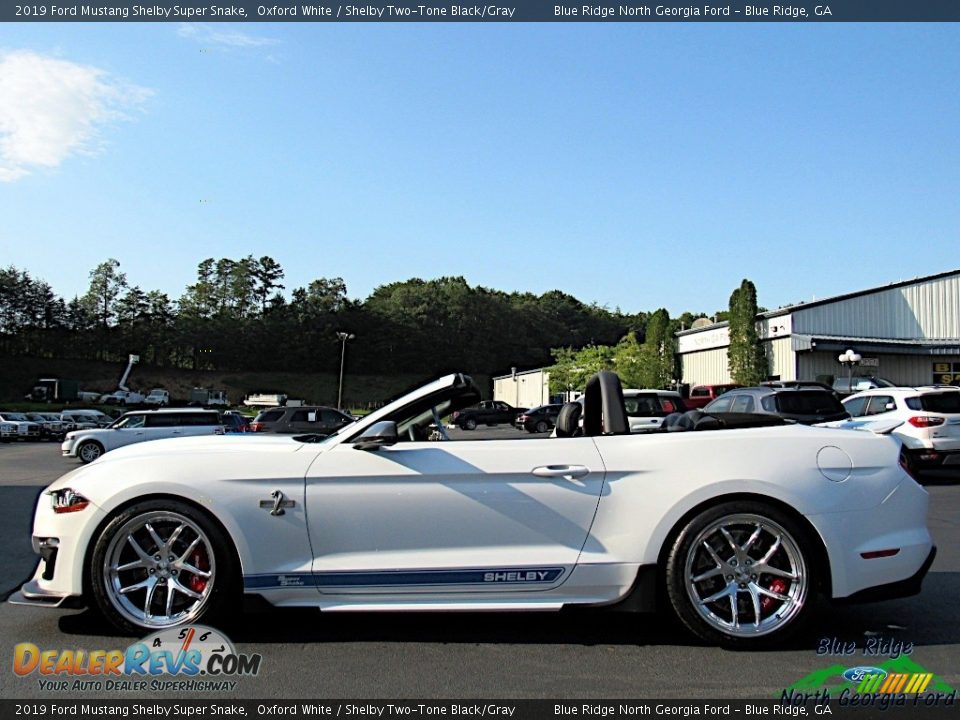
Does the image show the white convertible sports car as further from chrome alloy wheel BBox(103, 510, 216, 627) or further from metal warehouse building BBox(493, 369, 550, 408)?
metal warehouse building BBox(493, 369, 550, 408)

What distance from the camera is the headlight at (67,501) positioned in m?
4.25

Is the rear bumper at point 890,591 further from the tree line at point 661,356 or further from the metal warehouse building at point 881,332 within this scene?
the metal warehouse building at point 881,332

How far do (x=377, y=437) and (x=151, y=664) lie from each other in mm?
1532

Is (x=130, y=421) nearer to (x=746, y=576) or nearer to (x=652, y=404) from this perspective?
(x=652, y=404)

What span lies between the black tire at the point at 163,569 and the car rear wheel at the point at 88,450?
17991mm

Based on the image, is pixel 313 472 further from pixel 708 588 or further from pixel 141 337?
pixel 141 337

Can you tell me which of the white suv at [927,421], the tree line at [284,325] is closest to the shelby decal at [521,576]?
the white suv at [927,421]

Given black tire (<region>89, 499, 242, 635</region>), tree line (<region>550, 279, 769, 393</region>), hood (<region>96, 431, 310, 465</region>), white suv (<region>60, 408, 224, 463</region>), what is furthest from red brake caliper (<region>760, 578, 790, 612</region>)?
tree line (<region>550, 279, 769, 393</region>)

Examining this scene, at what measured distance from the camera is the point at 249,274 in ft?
357

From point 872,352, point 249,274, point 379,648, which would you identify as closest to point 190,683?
point 379,648

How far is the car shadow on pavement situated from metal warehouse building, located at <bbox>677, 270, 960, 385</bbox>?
123 ft

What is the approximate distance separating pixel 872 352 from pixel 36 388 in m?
63.0

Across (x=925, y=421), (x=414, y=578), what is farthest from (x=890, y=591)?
(x=925, y=421)

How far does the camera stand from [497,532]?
4.13 metres
